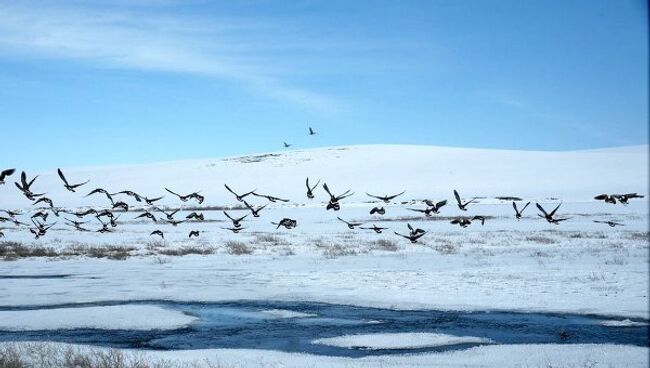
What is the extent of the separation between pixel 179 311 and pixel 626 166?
7672cm

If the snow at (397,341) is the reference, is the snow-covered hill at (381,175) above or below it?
above

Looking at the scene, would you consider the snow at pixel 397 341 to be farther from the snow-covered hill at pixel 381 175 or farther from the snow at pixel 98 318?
the snow-covered hill at pixel 381 175

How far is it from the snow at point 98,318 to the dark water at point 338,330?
41 centimetres

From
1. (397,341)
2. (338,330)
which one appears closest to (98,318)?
(338,330)

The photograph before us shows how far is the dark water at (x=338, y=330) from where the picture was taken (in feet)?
40.1

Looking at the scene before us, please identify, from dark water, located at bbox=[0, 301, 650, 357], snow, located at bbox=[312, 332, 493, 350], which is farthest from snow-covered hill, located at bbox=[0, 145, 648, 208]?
snow, located at bbox=[312, 332, 493, 350]

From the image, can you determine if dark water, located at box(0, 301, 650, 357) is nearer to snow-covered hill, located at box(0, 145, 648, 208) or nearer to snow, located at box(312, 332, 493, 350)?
snow, located at box(312, 332, 493, 350)

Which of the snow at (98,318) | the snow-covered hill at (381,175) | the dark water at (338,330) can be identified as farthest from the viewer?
the snow-covered hill at (381,175)

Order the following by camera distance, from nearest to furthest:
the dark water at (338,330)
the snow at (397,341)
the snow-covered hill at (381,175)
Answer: the snow at (397,341) < the dark water at (338,330) < the snow-covered hill at (381,175)

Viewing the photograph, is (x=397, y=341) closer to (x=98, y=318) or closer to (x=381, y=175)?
(x=98, y=318)

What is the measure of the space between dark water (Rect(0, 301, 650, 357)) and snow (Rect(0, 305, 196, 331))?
1.33 ft

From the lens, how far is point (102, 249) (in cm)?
2800

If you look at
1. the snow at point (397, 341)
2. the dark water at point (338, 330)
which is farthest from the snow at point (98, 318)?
the snow at point (397, 341)

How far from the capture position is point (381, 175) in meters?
83.8
